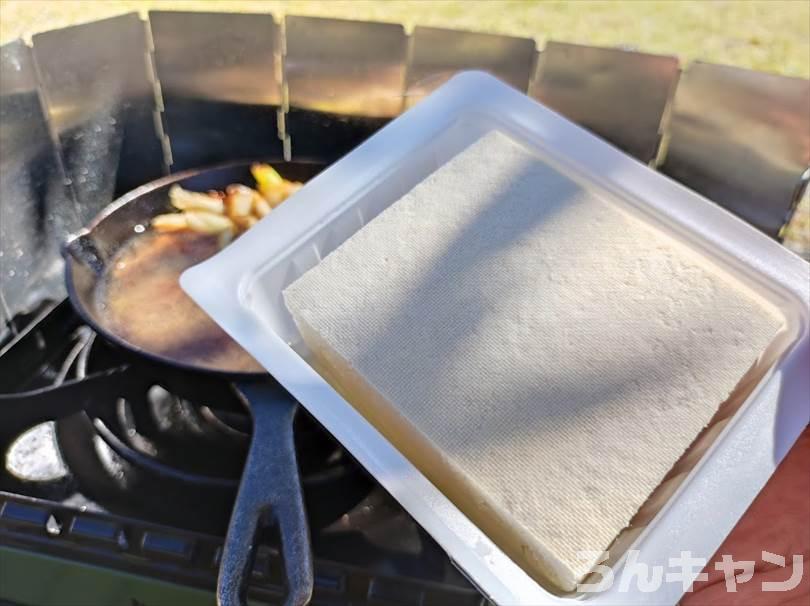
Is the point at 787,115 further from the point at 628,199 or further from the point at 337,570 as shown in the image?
the point at 337,570

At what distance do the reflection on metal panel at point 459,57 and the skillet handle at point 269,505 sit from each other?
72 centimetres

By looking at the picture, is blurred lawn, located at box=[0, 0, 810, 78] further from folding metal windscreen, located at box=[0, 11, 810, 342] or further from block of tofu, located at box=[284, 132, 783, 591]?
block of tofu, located at box=[284, 132, 783, 591]

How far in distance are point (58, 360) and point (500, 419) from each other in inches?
32.2

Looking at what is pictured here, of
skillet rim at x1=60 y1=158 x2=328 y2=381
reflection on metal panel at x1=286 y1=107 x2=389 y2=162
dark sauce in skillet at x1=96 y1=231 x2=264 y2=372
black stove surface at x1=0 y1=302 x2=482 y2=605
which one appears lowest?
black stove surface at x1=0 y1=302 x2=482 y2=605

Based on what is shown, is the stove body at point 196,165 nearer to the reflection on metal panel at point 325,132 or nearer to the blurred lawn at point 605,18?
the reflection on metal panel at point 325,132

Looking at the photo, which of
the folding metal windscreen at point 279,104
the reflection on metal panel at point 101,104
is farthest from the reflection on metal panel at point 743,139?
the reflection on metal panel at point 101,104

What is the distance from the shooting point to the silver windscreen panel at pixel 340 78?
1479mm

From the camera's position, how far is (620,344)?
89 centimetres

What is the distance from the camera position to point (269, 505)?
0.94 m

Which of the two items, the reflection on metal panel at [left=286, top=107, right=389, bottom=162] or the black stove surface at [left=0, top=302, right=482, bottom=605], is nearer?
the black stove surface at [left=0, top=302, right=482, bottom=605]

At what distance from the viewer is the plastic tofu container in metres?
0.81

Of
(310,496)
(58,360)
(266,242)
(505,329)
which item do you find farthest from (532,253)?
(58,360)

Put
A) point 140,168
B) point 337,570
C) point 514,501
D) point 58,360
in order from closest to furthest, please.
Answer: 1. point 514,501
2. point 337,570
3. point 58,360
4. point 140,168

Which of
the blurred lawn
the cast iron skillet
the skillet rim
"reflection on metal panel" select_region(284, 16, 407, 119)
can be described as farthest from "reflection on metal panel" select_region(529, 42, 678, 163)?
the cast iron skillet
